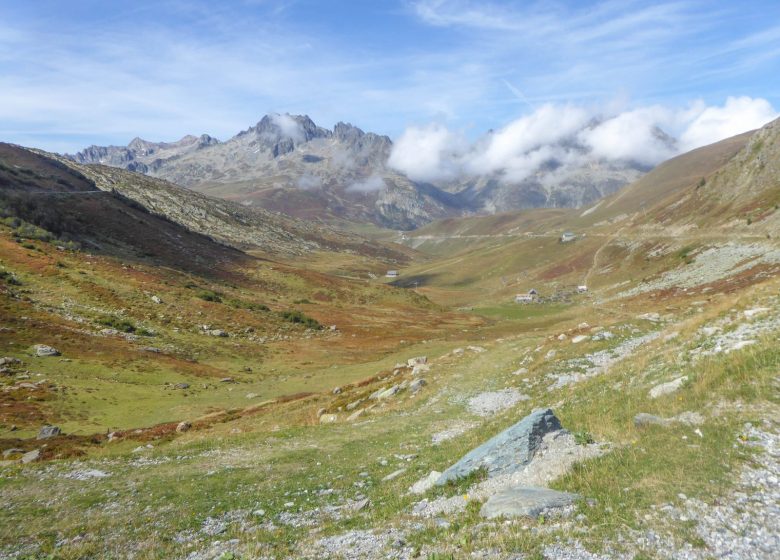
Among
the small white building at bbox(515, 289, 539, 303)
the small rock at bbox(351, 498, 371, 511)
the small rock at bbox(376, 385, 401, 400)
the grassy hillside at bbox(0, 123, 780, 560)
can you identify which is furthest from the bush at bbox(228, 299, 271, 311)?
the small white building at bbox(515, 289, 539, 303)

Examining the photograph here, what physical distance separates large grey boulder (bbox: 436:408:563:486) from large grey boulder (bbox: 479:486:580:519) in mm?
2323

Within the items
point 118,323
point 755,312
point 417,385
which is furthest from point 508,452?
point 118,323

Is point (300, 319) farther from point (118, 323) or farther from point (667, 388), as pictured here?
point (667, 388)

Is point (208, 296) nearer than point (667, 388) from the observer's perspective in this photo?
No

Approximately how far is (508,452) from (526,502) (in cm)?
346

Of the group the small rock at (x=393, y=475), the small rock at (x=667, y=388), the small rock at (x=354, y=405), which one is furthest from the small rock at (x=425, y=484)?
the small rock at (x=354, y=405)

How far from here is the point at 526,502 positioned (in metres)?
10.3

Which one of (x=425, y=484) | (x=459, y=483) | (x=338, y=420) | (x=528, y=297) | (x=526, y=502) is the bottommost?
(x=528, y=297)

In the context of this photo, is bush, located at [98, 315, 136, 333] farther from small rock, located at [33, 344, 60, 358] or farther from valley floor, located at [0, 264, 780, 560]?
valley floor, located at [0, 264, 780, 560]

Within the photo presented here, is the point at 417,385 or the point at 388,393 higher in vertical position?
the point at 417,385

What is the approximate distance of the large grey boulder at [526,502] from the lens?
9.92m

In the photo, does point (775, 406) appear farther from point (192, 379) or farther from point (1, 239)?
point (1, 239)

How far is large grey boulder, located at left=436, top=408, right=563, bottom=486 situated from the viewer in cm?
1336

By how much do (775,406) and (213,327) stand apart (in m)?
68.7
